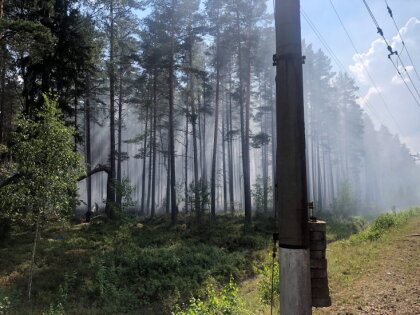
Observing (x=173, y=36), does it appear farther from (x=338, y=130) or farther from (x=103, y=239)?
(x=338, y=130)

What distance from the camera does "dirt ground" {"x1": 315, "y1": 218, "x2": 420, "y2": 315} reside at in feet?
20.9

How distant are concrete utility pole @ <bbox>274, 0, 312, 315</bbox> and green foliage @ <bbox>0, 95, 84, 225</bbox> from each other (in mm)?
9782

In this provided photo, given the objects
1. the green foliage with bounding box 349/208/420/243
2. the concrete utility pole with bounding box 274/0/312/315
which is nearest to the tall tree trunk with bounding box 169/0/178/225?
the green foliage with bounding box 349/208/420/243

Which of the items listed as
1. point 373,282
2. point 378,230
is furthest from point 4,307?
point 378,230

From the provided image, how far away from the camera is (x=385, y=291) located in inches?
292

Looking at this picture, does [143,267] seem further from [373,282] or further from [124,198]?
[373,282]

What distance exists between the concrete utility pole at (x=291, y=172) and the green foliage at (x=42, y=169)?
978cm

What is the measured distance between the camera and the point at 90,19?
17.5 m

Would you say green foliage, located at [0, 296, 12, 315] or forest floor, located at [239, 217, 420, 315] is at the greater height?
forest floor, located at [239, 217, 420, 315]

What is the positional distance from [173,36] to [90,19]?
7261mm

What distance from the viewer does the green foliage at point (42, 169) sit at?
1086cm

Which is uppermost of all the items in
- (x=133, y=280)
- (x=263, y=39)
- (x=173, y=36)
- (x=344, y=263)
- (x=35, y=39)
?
(x=263, y=39)

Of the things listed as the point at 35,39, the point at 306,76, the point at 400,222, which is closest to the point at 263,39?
the point at 306,76

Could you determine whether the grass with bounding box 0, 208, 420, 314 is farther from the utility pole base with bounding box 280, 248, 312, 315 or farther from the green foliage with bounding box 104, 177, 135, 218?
the utility pole base with bounding box 280, 248, 312, 315
